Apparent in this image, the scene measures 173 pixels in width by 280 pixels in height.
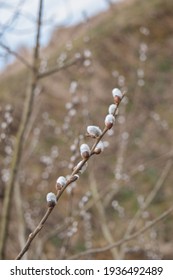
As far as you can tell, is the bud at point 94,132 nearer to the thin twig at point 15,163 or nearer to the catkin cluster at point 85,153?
the catkin cluster at point 85,153

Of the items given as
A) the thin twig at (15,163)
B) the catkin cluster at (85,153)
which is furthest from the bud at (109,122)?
the thin twig at (15,163)

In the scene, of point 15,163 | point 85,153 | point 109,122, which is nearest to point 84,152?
point 85,153

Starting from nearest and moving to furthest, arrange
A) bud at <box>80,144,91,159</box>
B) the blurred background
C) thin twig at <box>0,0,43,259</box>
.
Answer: bud at <box>80,144,91,159</box>, thin twig at <box>0,0,43,259</box>, the blurred background

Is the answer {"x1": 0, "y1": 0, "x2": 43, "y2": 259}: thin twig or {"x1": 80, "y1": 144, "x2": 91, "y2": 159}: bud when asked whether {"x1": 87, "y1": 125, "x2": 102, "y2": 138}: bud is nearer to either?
{"x1": 80, "y1": 144, "x2": 91, "y2": 159}: bud

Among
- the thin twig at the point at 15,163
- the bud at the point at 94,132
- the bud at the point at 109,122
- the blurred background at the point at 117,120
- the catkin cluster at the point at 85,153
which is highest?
the blurred background at the point at 117,120

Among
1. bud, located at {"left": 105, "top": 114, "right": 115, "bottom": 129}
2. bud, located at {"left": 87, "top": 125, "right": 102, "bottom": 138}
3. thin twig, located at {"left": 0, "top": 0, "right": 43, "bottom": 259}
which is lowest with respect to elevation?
bud, located at {"left": 87, "top": 125, "right": 102, "bottom": 138}

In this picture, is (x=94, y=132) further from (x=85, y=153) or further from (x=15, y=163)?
(x=15, y=163)

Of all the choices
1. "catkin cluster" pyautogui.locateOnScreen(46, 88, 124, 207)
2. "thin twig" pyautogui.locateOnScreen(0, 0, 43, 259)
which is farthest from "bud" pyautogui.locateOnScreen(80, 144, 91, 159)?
"thin twig" pyautogui.locateOnScreen(0, 0, 43, 259)

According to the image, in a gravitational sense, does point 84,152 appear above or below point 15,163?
below

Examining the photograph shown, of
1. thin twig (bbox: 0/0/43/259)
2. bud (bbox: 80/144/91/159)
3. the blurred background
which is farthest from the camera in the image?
the blurred background

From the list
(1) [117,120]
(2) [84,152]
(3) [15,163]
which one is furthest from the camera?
(1) [117,120]
